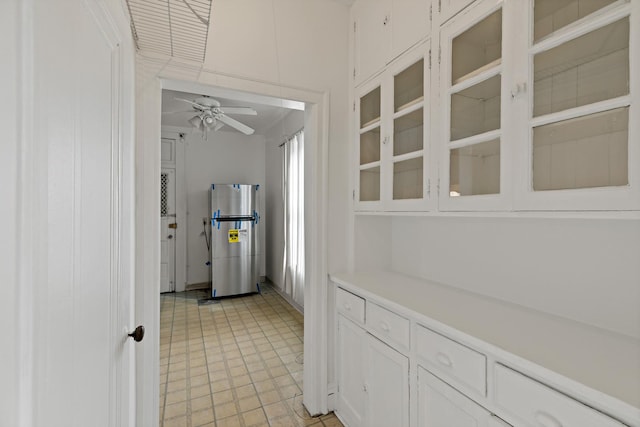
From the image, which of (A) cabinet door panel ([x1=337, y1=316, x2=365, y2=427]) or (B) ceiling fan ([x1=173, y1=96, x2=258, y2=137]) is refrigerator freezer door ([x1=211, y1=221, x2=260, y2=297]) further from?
(A) cabinet door panel ([x1=337, y1=316, x2=365, y2=427])

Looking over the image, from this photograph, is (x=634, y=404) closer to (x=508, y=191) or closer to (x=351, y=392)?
(x=508, y=191)

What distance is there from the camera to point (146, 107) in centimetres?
149

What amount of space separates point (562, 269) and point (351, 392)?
1.30m

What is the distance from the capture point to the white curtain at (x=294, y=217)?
3.84m

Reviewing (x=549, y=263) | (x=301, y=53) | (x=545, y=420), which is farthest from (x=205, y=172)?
(x=545, y=420)

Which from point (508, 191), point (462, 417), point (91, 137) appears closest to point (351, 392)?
point (462, 417)

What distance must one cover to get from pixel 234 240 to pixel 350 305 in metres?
3.18

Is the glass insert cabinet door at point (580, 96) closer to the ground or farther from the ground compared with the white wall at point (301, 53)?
closer to the ground

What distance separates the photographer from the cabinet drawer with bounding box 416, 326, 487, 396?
0.99m

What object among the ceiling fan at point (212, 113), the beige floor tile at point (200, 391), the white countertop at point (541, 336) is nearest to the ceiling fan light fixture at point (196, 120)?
the ceiling fan at point (212, 113)

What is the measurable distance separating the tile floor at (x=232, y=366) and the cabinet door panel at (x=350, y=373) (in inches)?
7.0

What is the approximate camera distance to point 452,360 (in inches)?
42.8

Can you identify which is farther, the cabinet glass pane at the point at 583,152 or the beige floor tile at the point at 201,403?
the beige floor tile at the point at 201,403

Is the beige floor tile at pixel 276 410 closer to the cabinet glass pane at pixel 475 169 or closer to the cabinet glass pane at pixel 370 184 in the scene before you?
the cabinet glass pane at pixel 370 184
